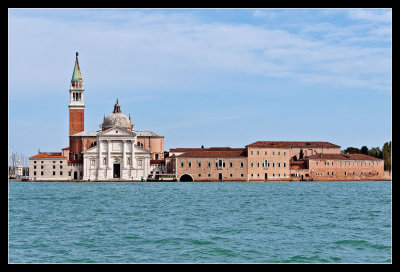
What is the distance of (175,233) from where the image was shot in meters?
15.1

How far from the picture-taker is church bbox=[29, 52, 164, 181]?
61875mm

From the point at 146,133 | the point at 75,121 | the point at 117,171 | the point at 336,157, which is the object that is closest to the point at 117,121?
the point at 146,133

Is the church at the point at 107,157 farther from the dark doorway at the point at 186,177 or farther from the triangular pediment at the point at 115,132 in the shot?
the dark doorway at the point at 186,177

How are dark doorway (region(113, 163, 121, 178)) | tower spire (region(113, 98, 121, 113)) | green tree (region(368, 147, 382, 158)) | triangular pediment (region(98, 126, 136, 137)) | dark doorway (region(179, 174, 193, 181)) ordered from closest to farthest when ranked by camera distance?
dark doorway (region(179, 174, 193, 181))
triangular pediment (region(98, 126, 136, 137))
dark doorway (region(113, 163, 121, 178))
tower spire (region(113, 98, 121, 113))
green tree (region(368, 147, 382, 158))

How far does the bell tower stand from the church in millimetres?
3338

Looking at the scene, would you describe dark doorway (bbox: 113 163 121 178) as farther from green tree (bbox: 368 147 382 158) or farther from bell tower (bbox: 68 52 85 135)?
green tree (bbox: 368 147 382 158)

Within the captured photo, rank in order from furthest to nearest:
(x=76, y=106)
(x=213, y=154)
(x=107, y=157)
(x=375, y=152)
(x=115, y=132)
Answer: (x=375, y=152), (x=76, y=106), (x=107, y=157), (x=115, y=132), (x=213, y=154)

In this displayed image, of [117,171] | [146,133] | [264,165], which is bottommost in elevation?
[117,171]

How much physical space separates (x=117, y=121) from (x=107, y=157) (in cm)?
538

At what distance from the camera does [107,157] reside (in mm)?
62094

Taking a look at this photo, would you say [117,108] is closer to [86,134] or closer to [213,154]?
[86,134]

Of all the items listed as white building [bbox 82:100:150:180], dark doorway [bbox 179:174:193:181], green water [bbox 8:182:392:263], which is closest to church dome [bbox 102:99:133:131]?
white building [bbox 82:100:150:180]
